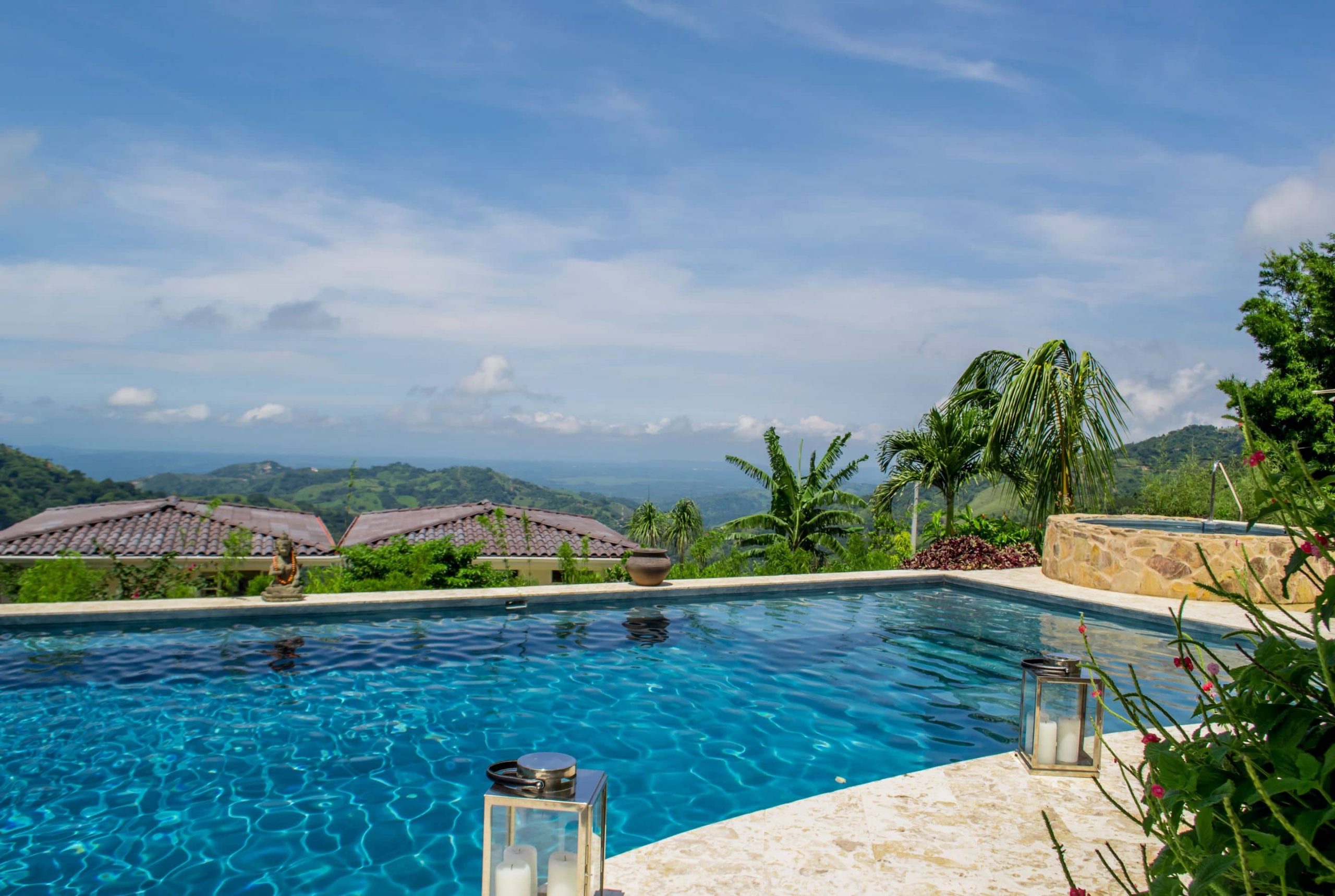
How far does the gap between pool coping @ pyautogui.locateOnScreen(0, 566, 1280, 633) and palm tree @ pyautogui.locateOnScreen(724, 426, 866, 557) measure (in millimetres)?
3252

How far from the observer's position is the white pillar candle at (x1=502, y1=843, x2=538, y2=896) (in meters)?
2.82

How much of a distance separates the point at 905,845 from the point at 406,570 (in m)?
9.58

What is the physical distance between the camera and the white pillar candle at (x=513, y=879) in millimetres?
2807

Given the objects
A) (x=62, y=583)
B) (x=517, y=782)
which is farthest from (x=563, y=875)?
(x=62, y=583)

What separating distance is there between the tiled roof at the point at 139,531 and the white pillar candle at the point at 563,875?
18826mm

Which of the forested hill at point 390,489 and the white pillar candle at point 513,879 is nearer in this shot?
the white pillar candle at point 513,879

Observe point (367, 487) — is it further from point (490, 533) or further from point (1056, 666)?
point (1056, 666)

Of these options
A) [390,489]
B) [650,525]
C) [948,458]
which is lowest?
[650,525]

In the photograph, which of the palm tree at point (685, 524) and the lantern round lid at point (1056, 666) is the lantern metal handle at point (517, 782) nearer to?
the lantern round lid at point (1056, 666)

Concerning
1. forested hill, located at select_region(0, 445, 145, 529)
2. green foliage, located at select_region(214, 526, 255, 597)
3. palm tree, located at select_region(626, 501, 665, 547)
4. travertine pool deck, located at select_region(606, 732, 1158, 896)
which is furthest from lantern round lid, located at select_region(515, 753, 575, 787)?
forested hill, located at select_region(0, 445, 145, 529)

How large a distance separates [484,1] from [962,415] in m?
12.1

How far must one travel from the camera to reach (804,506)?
56.3 ft

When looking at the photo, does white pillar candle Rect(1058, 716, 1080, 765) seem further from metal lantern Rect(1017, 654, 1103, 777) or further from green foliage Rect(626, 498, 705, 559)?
green foliage Rect(626, 498, 705, 559)

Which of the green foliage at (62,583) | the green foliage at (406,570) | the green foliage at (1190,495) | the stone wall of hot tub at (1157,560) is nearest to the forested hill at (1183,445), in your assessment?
the green foliage at (1190,495)
